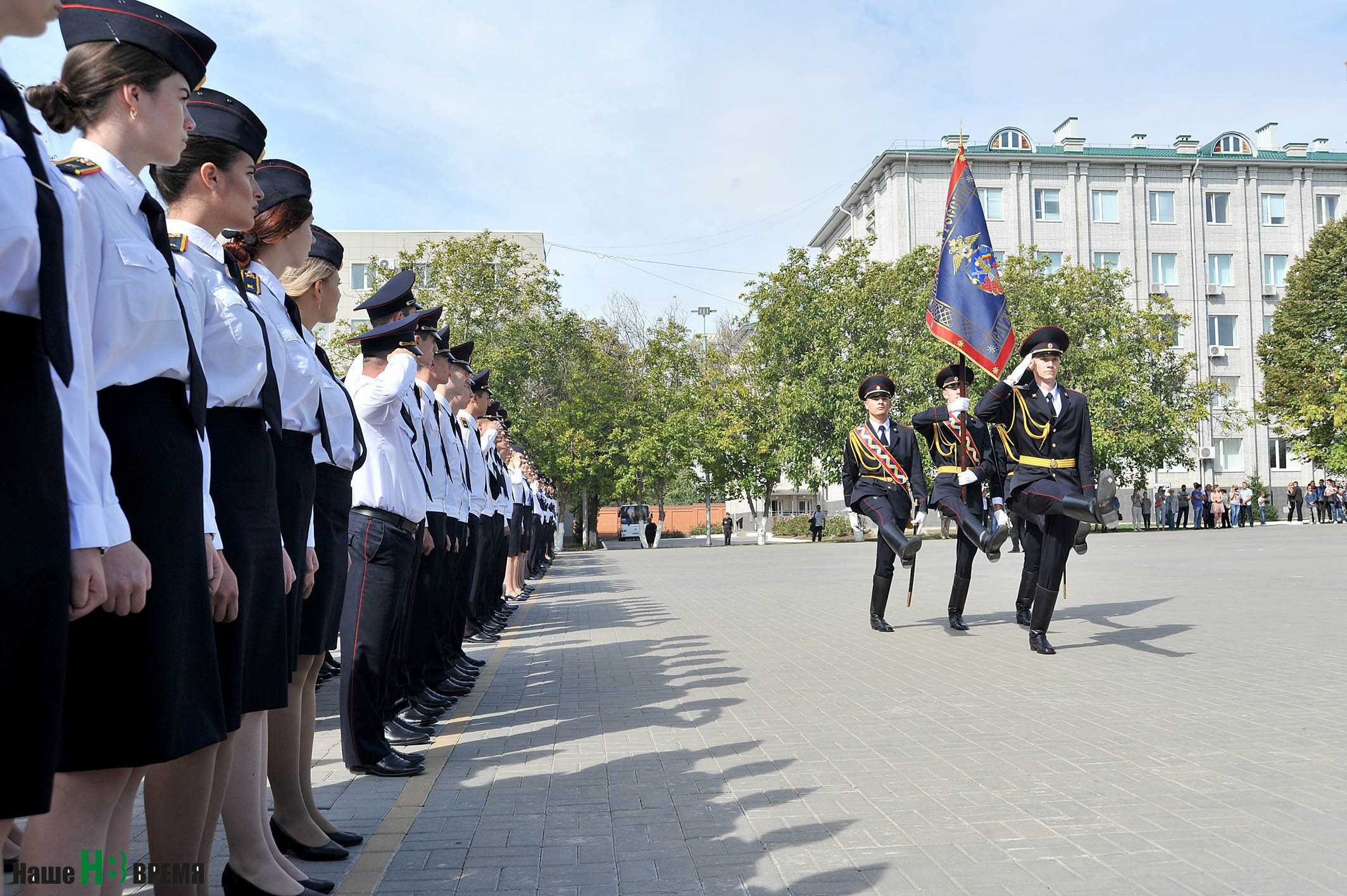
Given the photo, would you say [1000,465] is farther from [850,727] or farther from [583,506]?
[583,506]

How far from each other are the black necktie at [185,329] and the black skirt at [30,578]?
2.34ft

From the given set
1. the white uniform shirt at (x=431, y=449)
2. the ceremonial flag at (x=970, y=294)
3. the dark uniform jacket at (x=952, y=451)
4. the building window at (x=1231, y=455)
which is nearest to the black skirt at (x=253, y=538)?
the white uniform shirt at (x=431, y=449)

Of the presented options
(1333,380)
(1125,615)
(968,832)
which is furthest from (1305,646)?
(1333,380)

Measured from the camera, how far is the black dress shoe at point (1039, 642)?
30.2 ft

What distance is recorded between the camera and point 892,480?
35.5 feet

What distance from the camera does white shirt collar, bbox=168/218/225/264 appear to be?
11.1 feet

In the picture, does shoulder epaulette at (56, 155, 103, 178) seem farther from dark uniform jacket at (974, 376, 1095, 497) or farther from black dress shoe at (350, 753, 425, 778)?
dark uniform jacket at (974, 376, 1095, 497)

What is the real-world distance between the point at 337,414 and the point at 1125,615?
9.94 m

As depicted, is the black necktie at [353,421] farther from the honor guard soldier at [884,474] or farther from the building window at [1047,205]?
the building window at [1047,205]

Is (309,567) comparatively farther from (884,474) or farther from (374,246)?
(374,246)

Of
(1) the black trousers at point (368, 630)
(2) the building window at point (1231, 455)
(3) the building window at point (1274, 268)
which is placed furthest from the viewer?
(3) the building window at point (1274, 268)

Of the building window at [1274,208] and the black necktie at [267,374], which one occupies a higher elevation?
the building window at [1274,208]

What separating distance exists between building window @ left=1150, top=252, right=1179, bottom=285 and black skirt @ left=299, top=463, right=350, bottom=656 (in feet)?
199

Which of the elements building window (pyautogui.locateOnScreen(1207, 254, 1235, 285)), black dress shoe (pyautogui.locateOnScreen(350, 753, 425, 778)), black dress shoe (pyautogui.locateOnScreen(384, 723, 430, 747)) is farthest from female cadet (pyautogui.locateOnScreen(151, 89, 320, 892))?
building window (pyautogui.locateOnScreen(1207, 254, 1235, 285))
